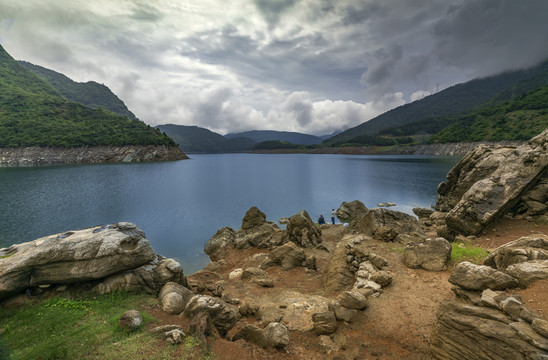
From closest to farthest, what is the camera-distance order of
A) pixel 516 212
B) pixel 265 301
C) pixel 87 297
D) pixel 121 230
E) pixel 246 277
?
pixel 87 297, pixel 121 230, pixel 265 301, pixel 246 277, pixel 516 212

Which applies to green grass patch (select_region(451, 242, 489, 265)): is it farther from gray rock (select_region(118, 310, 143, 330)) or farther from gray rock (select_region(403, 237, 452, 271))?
gray rock (select_region(118, 310, 143, 330))

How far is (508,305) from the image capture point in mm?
7656

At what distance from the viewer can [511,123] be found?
158 meters

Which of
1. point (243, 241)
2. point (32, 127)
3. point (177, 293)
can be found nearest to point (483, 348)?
point (177, 293)

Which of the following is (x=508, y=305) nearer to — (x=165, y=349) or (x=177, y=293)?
(x=165, y=349)

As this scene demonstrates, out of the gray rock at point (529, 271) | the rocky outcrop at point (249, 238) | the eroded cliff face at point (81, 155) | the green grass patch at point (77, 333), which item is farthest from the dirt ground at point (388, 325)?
the eroded cliff face at point (81, 155)

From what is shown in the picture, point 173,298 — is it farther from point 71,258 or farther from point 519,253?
point 519,253

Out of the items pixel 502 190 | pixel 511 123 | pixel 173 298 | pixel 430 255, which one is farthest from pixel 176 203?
pixel 511 123

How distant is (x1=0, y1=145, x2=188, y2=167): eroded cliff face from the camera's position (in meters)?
125

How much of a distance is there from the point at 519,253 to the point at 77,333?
810 inches

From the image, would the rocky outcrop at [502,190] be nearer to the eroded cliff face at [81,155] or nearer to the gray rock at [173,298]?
the gray rock at [173,298]

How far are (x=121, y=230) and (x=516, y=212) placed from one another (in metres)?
35.0

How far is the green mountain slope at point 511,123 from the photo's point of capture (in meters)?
141

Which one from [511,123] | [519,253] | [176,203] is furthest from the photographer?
[511,123]
